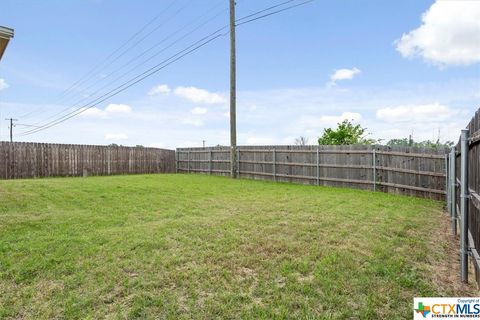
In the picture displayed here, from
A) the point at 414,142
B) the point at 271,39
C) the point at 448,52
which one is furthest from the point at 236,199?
the point at 414,142

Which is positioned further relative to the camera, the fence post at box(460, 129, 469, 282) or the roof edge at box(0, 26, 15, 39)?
the roof edge at box(0, 26, 15, 39)

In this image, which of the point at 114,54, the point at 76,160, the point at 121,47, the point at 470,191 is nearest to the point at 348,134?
the point at 121,47

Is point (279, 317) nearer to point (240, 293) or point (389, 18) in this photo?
point (240, 293)

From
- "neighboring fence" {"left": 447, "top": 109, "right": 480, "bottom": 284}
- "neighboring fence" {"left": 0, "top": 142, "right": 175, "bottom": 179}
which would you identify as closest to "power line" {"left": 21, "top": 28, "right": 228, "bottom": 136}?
"neighboring fence" {"left": 0, "top": 142, "right": 175, "bottom": 179}

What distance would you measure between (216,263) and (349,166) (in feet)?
27.5

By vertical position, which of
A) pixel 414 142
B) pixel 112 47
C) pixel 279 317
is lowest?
pixel 279 317

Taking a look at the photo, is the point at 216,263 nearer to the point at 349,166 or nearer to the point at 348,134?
the point at 349,166

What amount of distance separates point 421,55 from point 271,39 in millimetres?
5824

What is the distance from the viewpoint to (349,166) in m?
10.3

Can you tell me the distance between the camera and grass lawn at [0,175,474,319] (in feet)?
7.66

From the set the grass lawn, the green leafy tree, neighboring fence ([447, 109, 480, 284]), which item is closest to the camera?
the grass lawn

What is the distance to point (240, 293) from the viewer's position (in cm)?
Answer: 250

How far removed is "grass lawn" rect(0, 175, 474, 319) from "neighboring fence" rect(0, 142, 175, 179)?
9.85 meters

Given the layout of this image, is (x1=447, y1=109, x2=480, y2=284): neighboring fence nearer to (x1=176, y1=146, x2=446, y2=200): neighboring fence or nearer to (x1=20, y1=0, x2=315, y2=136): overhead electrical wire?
(x1=176, y1=146, x2=446, y2=200): neighboring fence
